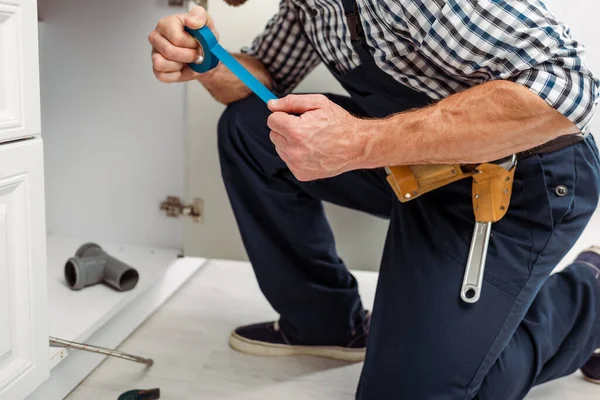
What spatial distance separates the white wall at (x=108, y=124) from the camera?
1533 mm

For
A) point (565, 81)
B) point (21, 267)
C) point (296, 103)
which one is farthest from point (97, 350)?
point (565, 81)

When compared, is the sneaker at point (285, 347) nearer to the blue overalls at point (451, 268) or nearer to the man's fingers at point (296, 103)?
the blue overalls at point (451, 268)

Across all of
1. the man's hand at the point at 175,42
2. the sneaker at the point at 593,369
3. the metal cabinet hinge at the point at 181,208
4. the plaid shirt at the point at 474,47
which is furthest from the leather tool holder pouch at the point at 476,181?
the metal cabinet hinge at the point at 181,208

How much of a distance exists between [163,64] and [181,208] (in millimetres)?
687

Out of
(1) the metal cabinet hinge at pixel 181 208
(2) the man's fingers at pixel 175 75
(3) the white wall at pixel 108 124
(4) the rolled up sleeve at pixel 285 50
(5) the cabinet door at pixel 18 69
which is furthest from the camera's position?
(1) the metal cabinet hinge at pixel 181 208

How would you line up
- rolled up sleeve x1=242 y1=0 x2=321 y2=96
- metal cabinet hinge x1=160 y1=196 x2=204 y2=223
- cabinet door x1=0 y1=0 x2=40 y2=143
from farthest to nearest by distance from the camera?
metal cabinet hinge x1=160 y1=196 x2=204 y2=223 → rolled up sleeve x1=242 y1=0 x2=321 y2=96 → cabinet door x1=0 y1=0 x2=40 y2=143

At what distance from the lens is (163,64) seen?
997mm

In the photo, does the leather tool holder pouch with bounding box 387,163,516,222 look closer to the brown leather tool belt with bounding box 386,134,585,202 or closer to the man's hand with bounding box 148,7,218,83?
the brown leather tool belt with bounding box 386,134,585,202

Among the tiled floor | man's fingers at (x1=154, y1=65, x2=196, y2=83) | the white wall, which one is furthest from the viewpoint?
the white wall

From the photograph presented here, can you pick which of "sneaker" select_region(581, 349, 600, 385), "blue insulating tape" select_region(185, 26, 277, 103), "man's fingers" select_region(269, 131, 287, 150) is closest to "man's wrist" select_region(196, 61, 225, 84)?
"blue insulating tape" select_region(185, 26, 277, 103)

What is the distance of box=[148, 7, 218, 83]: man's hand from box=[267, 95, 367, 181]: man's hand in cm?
16

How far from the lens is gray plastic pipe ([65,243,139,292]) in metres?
1.33

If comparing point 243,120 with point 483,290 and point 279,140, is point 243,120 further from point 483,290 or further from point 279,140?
point 483,290

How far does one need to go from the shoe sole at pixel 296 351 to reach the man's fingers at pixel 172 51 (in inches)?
21.9
